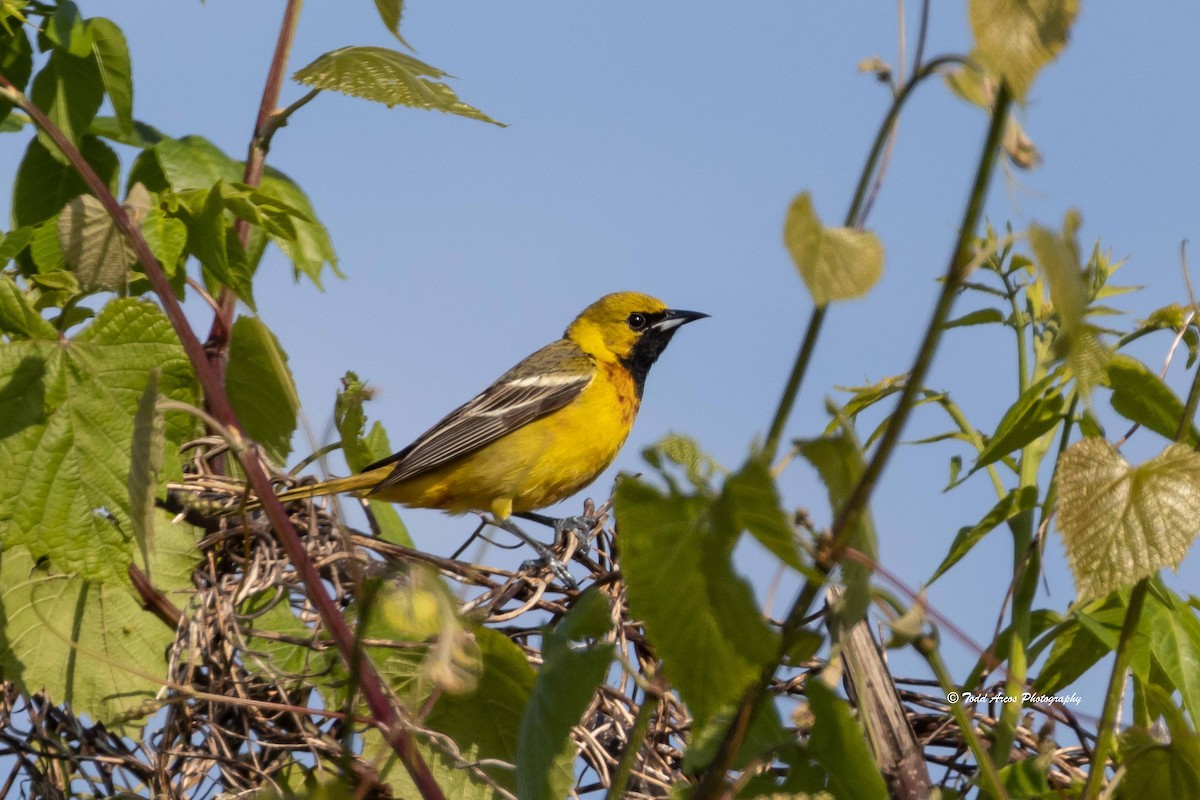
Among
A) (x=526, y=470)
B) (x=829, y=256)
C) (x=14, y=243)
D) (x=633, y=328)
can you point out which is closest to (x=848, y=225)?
(x=829, y=256)

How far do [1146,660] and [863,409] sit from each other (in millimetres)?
486

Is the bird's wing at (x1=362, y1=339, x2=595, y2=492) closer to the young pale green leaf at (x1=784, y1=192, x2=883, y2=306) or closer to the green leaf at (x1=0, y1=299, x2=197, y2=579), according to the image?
the green leaf at (x1=0, y1=299, x2=197, y2=579)

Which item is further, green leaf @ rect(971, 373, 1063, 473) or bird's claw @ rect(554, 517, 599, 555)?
bird's claw @ rect(554, 517, 599, 555)

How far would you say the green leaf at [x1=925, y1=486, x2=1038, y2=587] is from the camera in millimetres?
1672

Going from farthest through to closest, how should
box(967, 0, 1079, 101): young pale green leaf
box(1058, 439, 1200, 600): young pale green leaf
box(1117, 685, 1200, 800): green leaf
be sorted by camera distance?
box(1117, 685, 1200, 800): green leaf → box(1058, 439, 1200, 600): young pale green leaf → box(967, 0, 1079, 101): young pale green leaf

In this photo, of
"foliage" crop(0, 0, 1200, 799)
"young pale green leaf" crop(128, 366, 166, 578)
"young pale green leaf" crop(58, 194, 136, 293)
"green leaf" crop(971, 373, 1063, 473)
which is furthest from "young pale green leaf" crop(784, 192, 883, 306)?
"young pale green leaf" crop(58, 194, 136, 293)

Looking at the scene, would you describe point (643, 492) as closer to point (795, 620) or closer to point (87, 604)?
point (795, 620)

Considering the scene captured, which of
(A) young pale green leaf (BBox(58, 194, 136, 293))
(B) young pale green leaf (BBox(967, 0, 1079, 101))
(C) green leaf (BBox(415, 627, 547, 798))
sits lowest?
(C) green leaf (BBox(415, 627, 547, 798))

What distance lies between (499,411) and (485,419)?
0.21ft

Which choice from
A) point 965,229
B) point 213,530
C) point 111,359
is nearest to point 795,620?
point 965,229

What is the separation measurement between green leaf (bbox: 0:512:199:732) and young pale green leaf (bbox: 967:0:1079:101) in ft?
6.09

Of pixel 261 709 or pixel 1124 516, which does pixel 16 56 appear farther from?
pixel 1124 516

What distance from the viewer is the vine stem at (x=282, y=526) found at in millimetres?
1099

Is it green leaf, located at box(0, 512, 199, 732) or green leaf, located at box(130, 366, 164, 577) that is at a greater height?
green leaf, located at box(130, 366, 164, 577)
